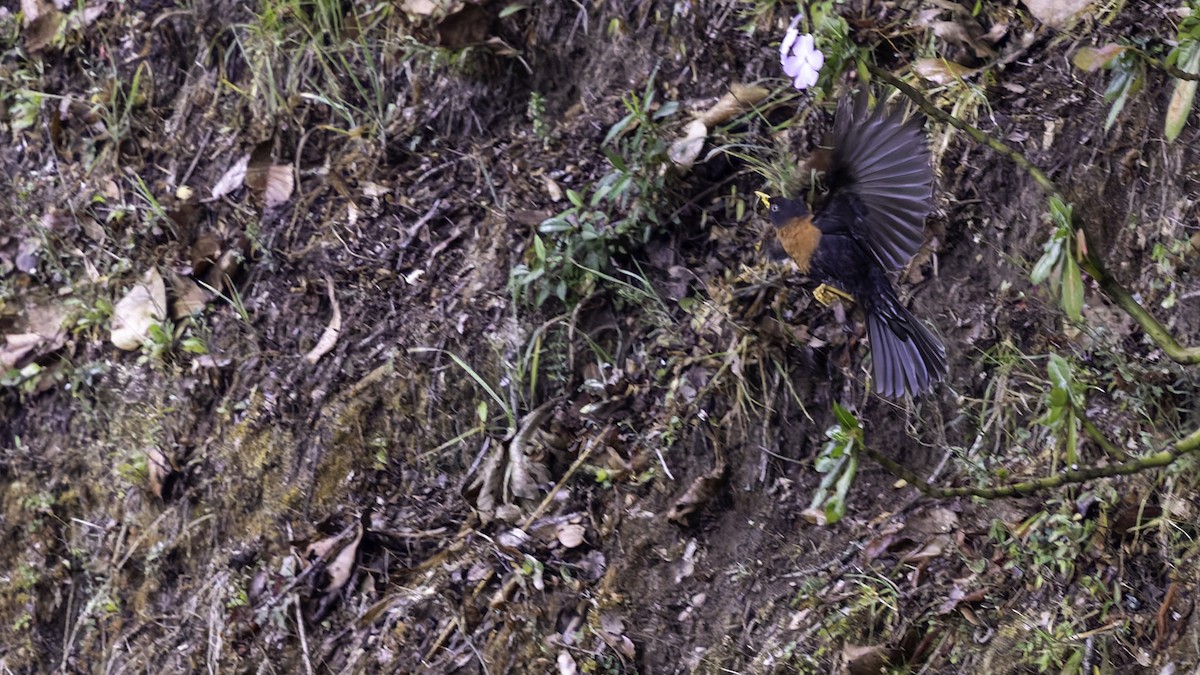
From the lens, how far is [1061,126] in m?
2.79

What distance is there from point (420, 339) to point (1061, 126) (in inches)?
81.7

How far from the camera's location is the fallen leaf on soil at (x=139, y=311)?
11.8 feet

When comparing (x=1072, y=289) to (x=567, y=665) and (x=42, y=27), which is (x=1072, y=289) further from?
(x=42, y=27)

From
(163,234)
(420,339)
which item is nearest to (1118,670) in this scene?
(420,339)

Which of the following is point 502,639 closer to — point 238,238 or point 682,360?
point 682,360

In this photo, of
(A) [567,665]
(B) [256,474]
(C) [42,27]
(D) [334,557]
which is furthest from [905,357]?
(C) [42,27]

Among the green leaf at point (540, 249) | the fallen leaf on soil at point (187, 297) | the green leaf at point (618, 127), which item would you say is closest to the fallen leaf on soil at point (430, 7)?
the green leaf at point (618, 127)

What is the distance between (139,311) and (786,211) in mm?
2416

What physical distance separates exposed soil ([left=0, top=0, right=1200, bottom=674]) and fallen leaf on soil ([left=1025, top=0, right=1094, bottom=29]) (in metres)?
0.05

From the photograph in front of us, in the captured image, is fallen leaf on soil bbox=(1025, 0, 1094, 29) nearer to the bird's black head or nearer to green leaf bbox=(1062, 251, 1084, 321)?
the bird's black head

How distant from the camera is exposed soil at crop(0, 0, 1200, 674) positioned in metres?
2.52

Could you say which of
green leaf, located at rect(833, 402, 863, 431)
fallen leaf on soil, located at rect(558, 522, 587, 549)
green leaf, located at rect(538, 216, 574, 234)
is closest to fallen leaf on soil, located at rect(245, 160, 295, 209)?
green leaf, located at rect(538, 216, 574, 234)

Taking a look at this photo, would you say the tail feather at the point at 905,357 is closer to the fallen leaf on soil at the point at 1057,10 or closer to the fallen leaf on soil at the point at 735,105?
the fallen leaf on soil at the point at 735,105

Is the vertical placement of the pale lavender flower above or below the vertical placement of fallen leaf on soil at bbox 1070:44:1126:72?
below
